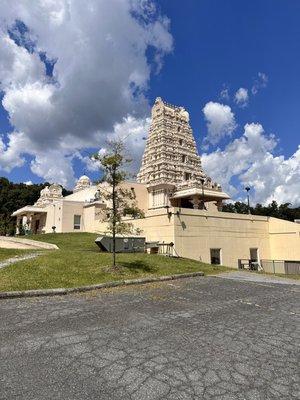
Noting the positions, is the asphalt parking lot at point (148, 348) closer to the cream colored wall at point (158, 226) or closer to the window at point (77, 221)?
the cream colored wall at point (158, 226)

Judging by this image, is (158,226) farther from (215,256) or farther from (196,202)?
(196,202)

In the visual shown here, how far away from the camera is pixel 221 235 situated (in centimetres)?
2955

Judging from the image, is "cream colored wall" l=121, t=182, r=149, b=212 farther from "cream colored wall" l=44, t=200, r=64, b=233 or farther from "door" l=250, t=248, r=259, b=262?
"door" l=250, t=248, r=259, b=262

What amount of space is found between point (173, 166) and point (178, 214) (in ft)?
83.1

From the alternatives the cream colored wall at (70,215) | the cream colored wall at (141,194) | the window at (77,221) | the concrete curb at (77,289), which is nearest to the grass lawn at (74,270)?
the concrete curb at (77,289)

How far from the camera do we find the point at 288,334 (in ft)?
24.7

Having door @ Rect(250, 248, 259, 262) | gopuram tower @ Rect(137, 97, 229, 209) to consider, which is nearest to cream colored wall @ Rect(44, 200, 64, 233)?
gopuram tower @ Rect(137, 97, 229, 209)

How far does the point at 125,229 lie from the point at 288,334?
1061 cm

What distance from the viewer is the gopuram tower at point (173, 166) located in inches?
1797

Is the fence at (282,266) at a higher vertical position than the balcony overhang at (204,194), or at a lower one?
lower

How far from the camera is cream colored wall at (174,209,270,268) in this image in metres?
26.4

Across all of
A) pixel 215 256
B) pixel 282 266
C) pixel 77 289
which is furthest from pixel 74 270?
pixel 282 266

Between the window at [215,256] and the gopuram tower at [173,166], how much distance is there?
48.9ft

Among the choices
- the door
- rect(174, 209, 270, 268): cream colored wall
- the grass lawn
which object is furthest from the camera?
the door
